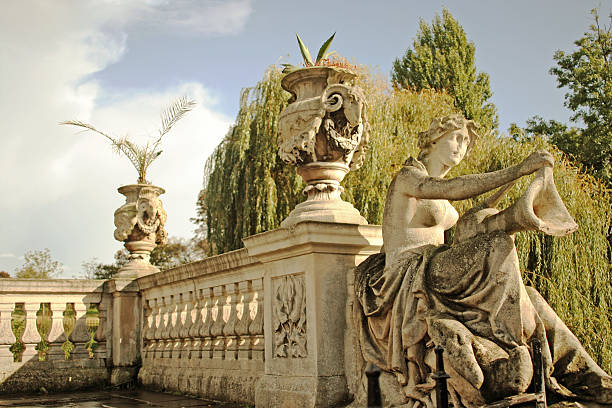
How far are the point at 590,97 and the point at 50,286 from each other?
21.5 meters

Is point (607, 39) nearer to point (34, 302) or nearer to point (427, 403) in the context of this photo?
point (34, 302)

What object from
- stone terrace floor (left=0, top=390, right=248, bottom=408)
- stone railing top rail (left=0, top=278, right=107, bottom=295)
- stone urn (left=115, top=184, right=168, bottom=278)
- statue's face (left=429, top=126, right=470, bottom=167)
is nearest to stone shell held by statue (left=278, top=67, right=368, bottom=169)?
statue's face (left=429, top=126, right=470, bottom=167)

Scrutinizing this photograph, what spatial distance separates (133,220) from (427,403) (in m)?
6.69

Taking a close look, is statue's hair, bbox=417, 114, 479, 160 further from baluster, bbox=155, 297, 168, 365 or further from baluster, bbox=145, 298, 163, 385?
baluster, bbox=145, 298, 163, 385

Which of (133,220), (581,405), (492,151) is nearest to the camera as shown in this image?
(581,405)

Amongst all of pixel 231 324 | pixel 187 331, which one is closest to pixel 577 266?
pixel 187 331

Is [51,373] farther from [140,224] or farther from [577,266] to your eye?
[577,266]

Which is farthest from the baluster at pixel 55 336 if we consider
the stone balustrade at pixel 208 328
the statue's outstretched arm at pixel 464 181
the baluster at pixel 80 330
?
the statue's outstretched arm at pixel 464 181

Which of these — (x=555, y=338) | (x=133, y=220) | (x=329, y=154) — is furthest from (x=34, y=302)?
(x=555, y=338)

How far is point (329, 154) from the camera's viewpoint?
5.60m

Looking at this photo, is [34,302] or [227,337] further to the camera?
[34,302]

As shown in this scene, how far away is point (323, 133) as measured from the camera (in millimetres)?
5508

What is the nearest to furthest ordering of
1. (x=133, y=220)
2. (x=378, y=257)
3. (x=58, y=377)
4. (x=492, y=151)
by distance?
(x=378, y=257), (x=58, y=377), (x=133, y=220), (x=492, y=151)

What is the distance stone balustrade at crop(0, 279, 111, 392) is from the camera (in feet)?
28.9
